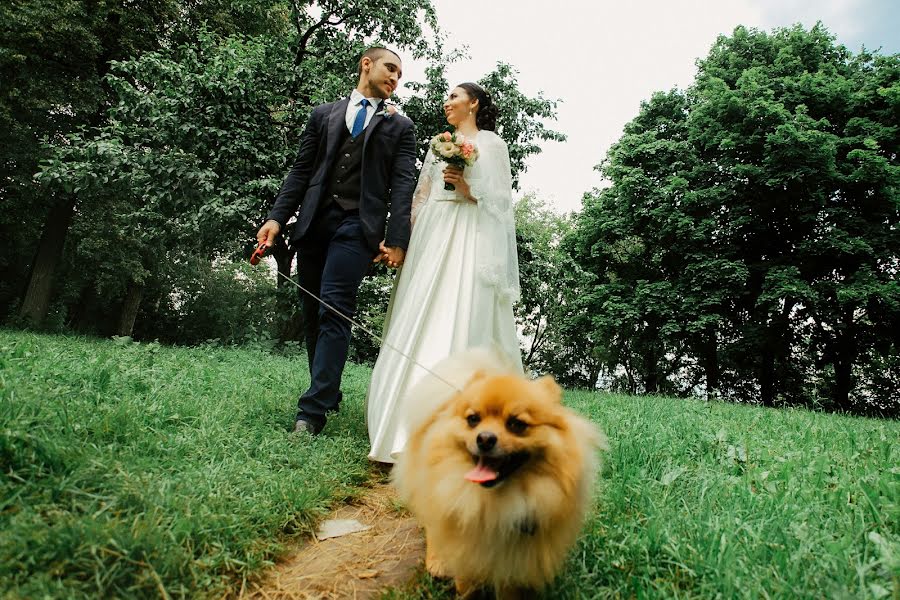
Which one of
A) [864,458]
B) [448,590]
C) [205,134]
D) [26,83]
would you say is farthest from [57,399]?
[26,83]

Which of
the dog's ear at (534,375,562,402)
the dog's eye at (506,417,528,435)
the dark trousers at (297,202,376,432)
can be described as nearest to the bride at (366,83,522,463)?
the dark trousers at (297,202,376,432)

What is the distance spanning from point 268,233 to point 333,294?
2.45 ft

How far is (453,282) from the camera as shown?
398 centimetres

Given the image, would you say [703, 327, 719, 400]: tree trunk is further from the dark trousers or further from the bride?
the dark trousers

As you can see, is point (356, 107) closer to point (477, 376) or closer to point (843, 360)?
point (477, 376)

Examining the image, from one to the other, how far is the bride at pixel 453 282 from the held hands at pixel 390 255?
0.18m

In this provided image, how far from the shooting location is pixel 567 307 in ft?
65.5

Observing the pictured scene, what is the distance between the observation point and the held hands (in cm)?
399

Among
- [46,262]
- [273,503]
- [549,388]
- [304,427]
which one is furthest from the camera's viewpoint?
[46,262]

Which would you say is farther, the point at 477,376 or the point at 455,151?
the point at 455,151

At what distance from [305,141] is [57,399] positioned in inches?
105

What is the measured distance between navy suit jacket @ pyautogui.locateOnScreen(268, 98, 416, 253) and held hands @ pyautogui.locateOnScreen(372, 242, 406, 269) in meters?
0.04

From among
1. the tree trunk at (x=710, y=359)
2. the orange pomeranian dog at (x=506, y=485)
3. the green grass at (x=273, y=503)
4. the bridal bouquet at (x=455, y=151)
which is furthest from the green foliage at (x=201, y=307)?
the orange pomeranian dog at (x=506, y=485)

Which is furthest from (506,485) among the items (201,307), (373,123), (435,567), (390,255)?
(201,307)
